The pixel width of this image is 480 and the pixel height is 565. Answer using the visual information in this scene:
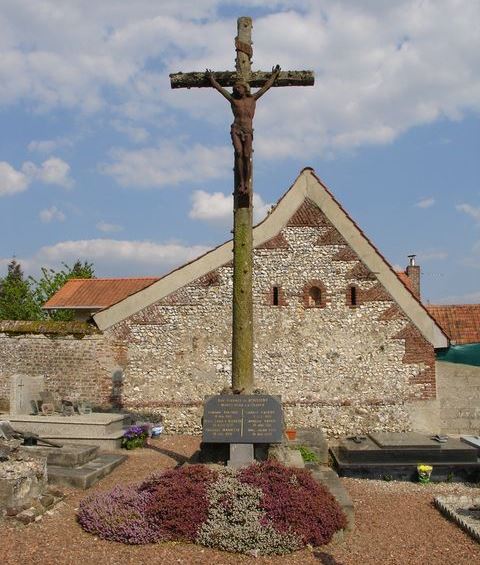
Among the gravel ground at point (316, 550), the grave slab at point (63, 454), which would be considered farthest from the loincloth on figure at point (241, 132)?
the grave slab at point (63, 454)

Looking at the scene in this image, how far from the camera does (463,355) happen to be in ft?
49.2

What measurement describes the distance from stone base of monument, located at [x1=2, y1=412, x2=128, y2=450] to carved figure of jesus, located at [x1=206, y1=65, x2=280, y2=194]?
21.8 feet

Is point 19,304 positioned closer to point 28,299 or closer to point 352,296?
point 28,299

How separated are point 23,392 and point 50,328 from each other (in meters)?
2.18

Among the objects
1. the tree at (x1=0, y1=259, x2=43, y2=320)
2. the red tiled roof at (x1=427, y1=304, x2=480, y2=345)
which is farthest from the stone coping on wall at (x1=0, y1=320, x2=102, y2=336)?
the tree at (x1=0, y1=259, x2=43, y2=320)

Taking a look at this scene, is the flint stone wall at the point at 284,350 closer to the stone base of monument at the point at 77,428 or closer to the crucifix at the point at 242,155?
the stone base of monument at the point at 77,428

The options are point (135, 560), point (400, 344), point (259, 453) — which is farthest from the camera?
point (400, 344)

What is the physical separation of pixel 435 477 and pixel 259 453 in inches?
191

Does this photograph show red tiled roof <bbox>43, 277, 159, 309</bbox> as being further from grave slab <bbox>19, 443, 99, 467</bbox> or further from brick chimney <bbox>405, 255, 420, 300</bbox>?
grave slab <bbox>19, 443, 99, 467</bbox>

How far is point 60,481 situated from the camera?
924cm

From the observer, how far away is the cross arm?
29.7 feet

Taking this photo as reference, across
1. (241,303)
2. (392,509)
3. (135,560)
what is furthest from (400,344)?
(135,560)

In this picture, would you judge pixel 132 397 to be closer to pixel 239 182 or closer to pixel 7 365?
pixel 7 365

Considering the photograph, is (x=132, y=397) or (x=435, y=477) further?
(x=132, y=397)
